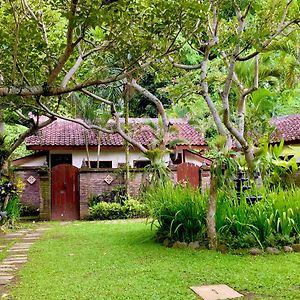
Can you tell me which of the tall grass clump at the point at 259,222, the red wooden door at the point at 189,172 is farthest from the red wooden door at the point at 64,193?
the tall grass clump at the point at 259,222

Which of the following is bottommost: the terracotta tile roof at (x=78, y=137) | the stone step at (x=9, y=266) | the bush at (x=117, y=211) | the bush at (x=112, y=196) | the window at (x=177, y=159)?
the stone step at (x=9, y=266)

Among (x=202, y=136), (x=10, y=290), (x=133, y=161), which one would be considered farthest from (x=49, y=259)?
(x=202, y=136)

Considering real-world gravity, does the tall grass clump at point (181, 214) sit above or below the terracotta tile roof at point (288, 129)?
below

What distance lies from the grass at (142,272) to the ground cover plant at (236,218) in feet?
1.33

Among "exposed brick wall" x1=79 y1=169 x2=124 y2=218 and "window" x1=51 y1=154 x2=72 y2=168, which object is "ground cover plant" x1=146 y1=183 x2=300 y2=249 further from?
"window" x1=51 y1=154 x2=72 y2=168

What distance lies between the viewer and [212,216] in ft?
23.9

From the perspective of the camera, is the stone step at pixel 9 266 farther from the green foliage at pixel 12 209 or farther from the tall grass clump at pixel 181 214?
the green foliage at pixel 12 209

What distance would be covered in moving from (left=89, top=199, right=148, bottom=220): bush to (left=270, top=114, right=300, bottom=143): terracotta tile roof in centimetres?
727

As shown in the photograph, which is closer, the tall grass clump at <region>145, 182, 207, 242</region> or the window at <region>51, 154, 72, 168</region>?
the tall grass clump at <region>145, 182, 207, 242</region>

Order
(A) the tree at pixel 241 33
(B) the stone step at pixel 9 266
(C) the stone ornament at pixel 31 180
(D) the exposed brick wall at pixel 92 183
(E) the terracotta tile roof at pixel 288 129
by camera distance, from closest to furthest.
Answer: (B) the stone step at pixel 9 266 < (A) the tree at pixel 241 33 < (D) the exposed brick wall at pixel 92 183 < (C) the stone ornament at pixel 31 180 < (E) the terracotta tile roof at pixel 288 129

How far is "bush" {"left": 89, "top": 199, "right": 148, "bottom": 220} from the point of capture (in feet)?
45.5

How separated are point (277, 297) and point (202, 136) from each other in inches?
666

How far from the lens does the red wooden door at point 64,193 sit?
14570mm

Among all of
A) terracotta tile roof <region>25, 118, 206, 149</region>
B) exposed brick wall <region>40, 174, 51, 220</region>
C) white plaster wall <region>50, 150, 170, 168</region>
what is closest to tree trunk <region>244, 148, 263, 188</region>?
exposed brick wall <region>40, 174, 51, 220</region>
